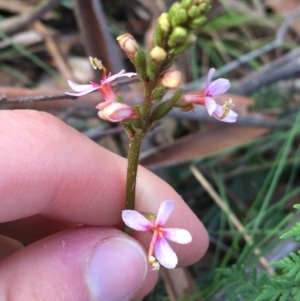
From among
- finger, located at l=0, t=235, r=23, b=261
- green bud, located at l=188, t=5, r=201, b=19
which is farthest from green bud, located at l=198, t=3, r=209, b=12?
finger, located at l=0, t=235, r=23, b=261

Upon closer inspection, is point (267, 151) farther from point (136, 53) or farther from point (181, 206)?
point (136, 53)

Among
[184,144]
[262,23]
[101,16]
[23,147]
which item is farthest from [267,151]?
[23,147]

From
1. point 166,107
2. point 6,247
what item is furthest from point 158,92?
point 6,247

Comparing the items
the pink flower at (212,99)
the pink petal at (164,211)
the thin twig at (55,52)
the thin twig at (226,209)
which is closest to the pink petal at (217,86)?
the pink flower at (212,99)

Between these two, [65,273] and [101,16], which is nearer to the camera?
[65,273]

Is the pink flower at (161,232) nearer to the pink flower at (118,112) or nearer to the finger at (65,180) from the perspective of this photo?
the pink flower at (118,112)

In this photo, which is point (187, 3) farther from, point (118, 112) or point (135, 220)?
point (135, 220)

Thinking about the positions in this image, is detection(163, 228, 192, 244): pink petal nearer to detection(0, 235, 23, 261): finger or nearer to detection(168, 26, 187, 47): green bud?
detection(168, 26, 187, 47): green bud

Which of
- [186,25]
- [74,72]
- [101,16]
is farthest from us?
[74,72]
